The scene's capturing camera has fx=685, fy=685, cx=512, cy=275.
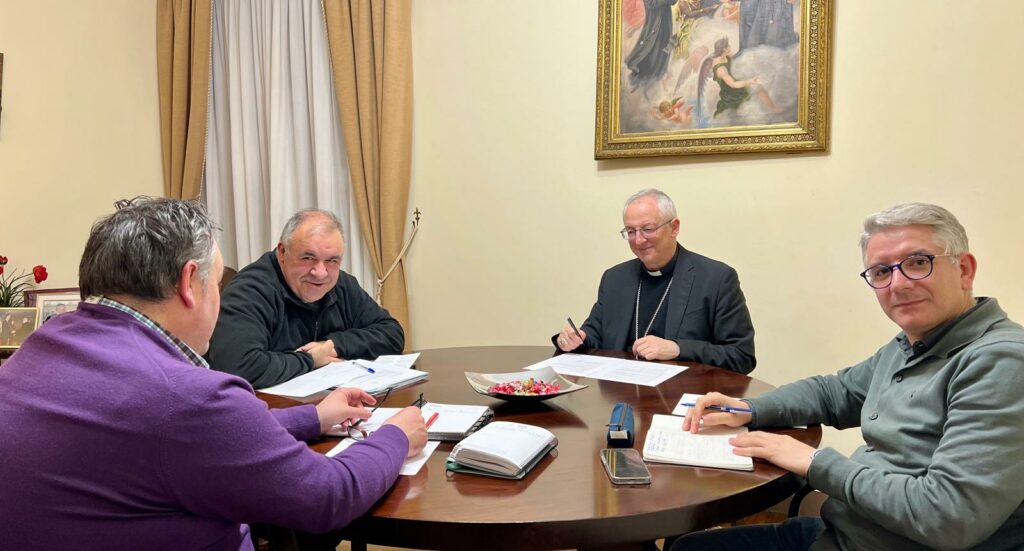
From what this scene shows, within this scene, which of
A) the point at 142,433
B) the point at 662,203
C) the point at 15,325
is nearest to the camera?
the point at 142,433

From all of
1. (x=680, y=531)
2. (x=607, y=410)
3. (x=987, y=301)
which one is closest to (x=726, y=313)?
(x=607, y=410)

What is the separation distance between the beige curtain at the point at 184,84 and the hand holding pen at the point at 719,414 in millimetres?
3359

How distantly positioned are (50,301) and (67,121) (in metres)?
0.94

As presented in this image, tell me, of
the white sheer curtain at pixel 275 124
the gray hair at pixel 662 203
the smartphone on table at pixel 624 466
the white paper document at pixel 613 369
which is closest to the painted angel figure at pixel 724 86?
the gray hair at pixel 662 203

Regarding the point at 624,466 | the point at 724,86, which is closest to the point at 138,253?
the point at 624,466

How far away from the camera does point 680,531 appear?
111 centimetres

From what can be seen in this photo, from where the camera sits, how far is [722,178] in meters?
3.03

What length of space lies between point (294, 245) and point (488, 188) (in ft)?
5.05

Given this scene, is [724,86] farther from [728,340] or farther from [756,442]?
[756,442]

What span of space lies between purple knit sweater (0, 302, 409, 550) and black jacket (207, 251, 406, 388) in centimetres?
93

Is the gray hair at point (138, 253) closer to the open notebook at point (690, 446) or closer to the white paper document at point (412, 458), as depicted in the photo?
the white paper document at point (412, 458)

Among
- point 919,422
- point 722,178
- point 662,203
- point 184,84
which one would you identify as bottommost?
point 919,422

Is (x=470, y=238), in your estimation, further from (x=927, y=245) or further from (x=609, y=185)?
(x=927, y=245)

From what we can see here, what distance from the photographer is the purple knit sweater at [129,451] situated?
915mm
